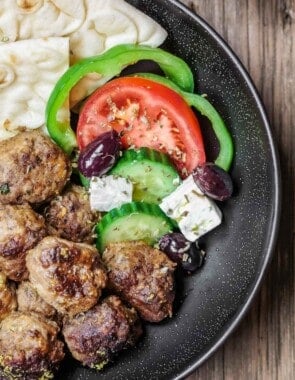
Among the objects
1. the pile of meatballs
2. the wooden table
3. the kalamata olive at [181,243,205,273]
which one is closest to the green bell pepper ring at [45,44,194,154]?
the pile of meatballs

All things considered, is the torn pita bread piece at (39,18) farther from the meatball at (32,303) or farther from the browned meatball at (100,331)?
the browned meatball at (100,331)

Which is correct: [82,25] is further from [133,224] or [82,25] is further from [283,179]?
[283,179]

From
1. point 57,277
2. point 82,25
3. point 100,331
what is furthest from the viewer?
point 82,25

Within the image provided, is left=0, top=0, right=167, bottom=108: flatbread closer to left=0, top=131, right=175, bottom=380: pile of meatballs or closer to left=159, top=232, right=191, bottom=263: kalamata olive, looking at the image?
left=0, top=131, right=175, bottom=380: pile of meatballs

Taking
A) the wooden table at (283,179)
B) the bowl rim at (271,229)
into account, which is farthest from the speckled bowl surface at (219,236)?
the wooden table at (283,179)

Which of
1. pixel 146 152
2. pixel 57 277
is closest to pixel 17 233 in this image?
pixel 57 277
